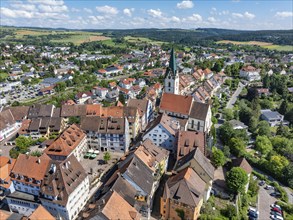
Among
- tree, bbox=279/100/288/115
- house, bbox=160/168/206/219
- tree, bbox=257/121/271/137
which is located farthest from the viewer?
tree, bbox=279/100/288/115

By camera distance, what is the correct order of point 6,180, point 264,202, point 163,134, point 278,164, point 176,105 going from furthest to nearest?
point 176,105, point 278,164, point 163,134, point 264,202, point 6,180

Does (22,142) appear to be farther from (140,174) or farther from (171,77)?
(171,77)

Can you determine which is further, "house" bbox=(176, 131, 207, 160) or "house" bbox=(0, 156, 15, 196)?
"house" bbox=(176, 131, 207, 160)

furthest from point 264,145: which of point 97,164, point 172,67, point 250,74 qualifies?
point 250,74

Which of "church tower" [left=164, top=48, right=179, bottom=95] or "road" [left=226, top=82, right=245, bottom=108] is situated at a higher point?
"church tower" [left=164, top=48, right=179, bottom=95]

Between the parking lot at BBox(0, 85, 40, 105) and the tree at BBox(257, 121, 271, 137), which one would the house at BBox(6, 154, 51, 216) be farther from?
the parking lot at BBox(0, 85, 40, 105)

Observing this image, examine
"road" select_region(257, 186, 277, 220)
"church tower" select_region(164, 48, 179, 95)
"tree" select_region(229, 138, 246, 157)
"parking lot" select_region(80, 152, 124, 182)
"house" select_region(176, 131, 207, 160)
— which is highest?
"church tower" select_region(164, 48, 179, 95)

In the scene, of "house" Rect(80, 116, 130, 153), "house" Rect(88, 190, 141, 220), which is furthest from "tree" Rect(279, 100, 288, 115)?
"house" Rect(88, 190, 141, 220)
